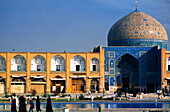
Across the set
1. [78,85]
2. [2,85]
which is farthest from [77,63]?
[2,85]

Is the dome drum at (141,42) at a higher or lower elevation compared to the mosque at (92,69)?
higher

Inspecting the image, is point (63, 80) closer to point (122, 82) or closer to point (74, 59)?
point (74, 59)

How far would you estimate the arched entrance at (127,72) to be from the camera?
50062 millimetres

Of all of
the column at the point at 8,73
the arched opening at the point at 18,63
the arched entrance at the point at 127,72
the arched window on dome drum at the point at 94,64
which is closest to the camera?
the column at the point at 8,73

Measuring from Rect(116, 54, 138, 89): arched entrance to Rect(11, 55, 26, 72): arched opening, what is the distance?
520 inches

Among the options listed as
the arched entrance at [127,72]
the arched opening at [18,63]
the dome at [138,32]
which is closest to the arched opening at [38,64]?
the arched opening at [18,63]

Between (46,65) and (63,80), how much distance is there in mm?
3031

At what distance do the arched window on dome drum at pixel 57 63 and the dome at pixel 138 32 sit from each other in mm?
9887

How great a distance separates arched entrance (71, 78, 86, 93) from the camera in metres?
46.9

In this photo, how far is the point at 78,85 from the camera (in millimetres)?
47125

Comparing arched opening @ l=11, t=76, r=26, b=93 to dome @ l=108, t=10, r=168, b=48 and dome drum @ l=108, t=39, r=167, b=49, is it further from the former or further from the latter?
dome drum @ l=108, t=39, r=167, b=49

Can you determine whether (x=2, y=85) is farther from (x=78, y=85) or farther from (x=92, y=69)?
(x=92, y=69)

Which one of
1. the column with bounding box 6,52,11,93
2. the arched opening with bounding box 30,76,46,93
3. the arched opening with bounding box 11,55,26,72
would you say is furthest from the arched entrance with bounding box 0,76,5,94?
the arched opening with bounding box 30,76,46,93

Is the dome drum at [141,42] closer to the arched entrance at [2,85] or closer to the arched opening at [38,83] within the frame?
the arched opening at [38,83]
